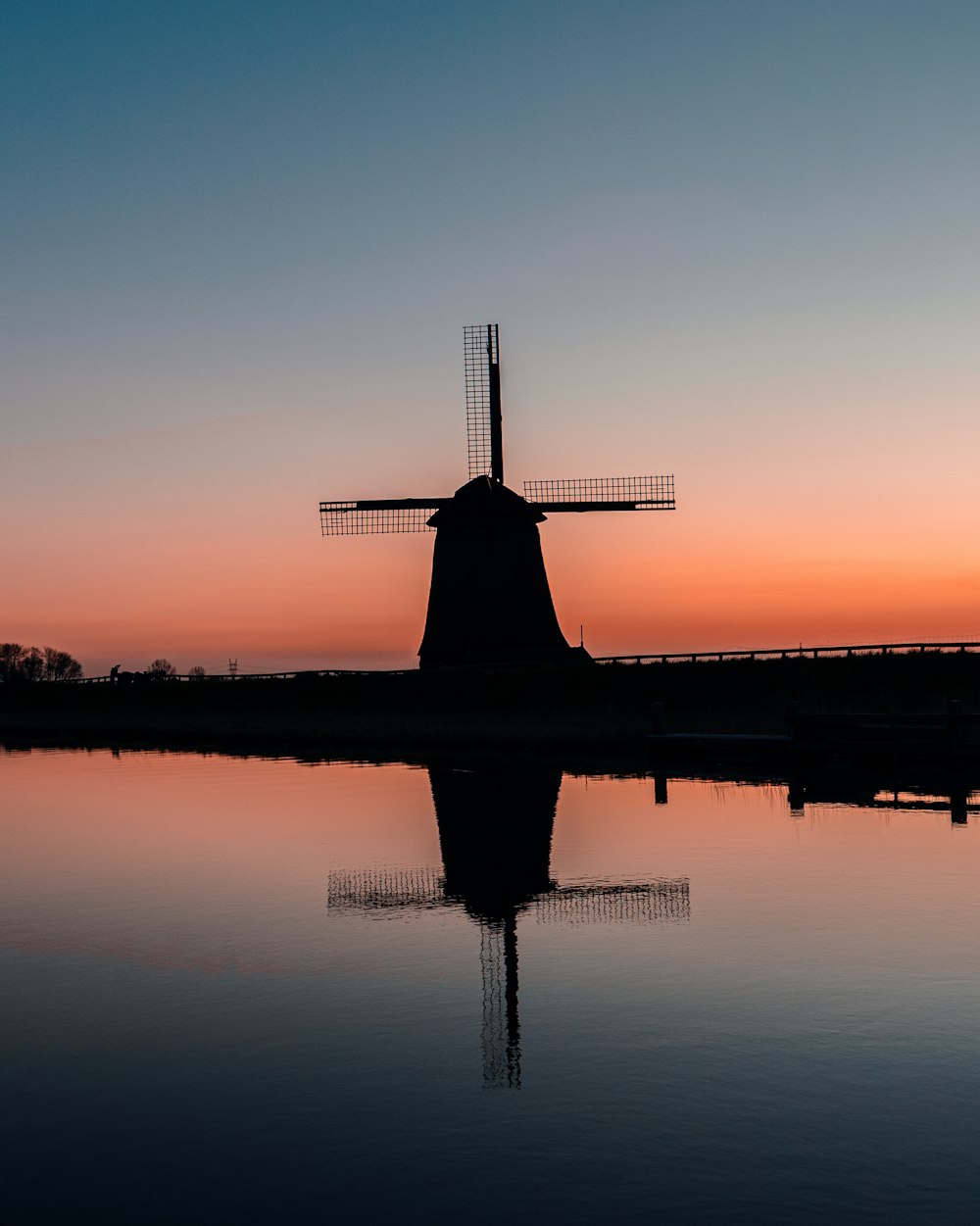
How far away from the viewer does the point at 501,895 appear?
15734 mm

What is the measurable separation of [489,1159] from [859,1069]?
9.50ft

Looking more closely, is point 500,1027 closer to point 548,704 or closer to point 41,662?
point 548,704

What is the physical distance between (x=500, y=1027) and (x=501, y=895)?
5.75m

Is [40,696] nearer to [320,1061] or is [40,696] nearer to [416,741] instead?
[416,741]

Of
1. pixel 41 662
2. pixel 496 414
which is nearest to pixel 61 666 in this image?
pixel 41 662

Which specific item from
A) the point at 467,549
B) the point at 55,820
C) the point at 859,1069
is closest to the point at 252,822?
the point at 55,820

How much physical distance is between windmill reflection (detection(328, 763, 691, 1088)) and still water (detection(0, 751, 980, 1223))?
0.22 ft

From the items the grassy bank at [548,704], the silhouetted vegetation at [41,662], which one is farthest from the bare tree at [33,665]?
the grassy bank at [548,704]

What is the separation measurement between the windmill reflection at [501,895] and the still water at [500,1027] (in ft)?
0.22

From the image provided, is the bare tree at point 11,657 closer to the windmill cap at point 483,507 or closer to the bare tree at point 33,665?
the bare tree at point 33,665

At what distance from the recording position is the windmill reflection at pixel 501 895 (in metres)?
10.4

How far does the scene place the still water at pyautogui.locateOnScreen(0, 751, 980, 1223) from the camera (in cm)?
704

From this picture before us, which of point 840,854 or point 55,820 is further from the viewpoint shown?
point 55,820

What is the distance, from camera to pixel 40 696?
8250cm
